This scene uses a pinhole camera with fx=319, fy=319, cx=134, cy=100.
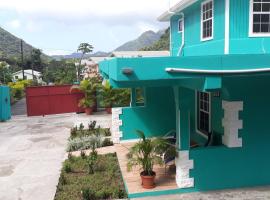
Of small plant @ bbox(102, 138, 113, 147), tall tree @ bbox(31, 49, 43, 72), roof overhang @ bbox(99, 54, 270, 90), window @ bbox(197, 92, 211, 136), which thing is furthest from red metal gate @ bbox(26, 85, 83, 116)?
tall tree @ bbox(31, 49, 43, 72)

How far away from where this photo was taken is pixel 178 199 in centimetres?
689

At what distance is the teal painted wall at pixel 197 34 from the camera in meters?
8.95

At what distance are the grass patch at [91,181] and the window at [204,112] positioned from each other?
284 centimetres

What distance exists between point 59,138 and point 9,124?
562cm

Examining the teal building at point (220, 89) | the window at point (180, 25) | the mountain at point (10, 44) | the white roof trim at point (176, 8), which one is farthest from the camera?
the mountain at point (10, 44)

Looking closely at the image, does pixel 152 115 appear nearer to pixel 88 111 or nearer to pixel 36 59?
pixel 88 111

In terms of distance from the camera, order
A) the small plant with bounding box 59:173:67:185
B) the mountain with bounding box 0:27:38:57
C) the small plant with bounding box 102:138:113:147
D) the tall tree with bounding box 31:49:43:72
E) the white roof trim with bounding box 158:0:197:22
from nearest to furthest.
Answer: the small plant with bounding box 59:173:67:185 → the white roof trim with bounding box 158:0:197:22 → the small plant with bounding box 102:138:113:147 → the tall tree with bounding box 31:49:43:72 → the mountain with bounding box 0:27:38:57

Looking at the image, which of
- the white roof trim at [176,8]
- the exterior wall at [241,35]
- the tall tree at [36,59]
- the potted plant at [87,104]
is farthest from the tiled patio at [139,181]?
the tall tree at [36,59]

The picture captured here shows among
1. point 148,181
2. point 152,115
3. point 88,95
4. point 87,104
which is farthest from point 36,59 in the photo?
point 148,181

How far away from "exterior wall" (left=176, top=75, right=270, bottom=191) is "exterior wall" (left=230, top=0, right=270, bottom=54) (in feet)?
5.37

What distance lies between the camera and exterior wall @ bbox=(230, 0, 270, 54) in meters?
8.45

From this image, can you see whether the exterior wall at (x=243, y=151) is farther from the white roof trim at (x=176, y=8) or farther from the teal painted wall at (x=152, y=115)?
the white roof trim at (x=176, y=8)

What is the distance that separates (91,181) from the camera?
8.12m

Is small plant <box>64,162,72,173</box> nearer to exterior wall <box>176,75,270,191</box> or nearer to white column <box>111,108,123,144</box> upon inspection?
white column <box>111,108,123,144</box>
